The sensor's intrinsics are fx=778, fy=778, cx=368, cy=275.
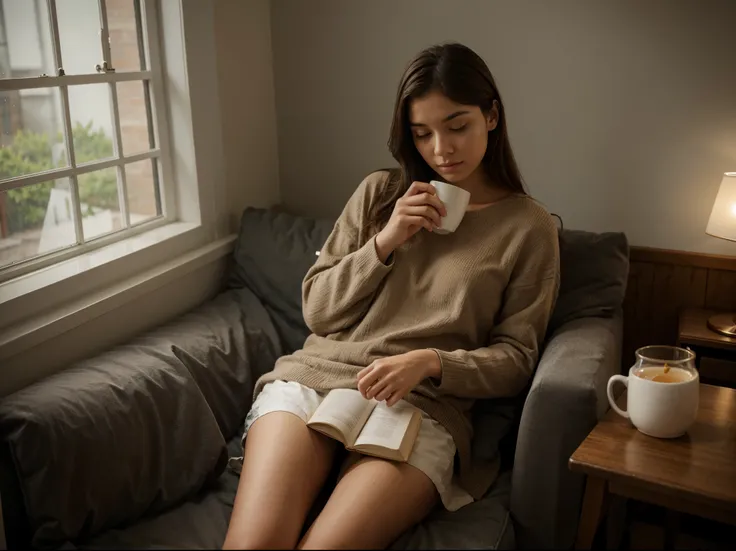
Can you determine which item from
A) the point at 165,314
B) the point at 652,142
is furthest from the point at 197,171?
the point at 652,142

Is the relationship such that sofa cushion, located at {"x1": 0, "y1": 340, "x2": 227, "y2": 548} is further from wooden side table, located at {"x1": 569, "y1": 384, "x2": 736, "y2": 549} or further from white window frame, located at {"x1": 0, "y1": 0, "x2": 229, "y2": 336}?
wooden side table, located at {"x1": 569, "y1": 384, "x2": 736, "y2": 549}

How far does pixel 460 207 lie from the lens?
5.50 ft

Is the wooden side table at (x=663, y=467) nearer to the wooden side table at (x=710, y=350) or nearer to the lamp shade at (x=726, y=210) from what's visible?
the wooden side table at (x=710, y=350)

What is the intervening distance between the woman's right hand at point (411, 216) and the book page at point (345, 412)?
0.32 meters

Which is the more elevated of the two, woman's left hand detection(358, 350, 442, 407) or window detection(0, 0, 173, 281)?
window detection(0, 0, 173, 281)

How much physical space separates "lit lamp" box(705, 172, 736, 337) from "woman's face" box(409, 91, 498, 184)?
0.59 m

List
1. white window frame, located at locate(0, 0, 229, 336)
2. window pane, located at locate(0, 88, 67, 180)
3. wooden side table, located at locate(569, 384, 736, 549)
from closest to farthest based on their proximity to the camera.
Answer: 1. wooden side table, located at locate(569, 384, 736, 549)
2. window pane, located at locate(0, 88, 67, 180)
3. white window frame, located at locate(0, 0, 229, 336)

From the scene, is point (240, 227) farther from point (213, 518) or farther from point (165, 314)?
point (213, 518)

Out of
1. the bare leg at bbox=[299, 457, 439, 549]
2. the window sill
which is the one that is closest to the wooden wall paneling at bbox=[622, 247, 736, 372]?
the bare leg at bbox=[299, 457, 439, 549]

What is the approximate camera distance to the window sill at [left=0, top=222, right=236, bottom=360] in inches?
66.2

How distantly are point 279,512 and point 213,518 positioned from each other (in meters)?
0.25

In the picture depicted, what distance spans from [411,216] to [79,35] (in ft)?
3.23

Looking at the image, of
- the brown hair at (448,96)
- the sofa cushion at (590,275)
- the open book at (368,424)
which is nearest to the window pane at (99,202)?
the brown hair at (448,96)

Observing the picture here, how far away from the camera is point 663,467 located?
4.42ft
